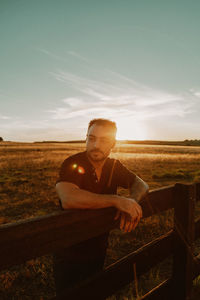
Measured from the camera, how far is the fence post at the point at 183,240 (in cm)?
281

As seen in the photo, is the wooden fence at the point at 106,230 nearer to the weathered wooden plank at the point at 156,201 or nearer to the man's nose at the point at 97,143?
the weathered wooden plank at the point at 156,201

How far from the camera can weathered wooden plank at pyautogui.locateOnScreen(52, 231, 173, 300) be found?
1.95 metres

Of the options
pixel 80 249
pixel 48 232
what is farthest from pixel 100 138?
pixel 48 232

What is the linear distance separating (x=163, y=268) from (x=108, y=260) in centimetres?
124

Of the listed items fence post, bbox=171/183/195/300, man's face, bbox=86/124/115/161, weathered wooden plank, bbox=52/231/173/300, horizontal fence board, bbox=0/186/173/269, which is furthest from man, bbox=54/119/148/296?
fence post, bbox=171/183/195/300

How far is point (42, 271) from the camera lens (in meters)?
4.79

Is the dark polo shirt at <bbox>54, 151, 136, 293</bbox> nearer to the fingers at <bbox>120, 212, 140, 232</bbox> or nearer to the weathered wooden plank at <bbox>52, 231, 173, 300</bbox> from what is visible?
the weathered wooden plank at <bbox>52, 231, 173, 300</bbox>

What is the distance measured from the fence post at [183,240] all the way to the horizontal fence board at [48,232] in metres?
1.03

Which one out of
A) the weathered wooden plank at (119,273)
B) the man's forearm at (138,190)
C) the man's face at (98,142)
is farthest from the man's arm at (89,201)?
the man's face at (98,142)

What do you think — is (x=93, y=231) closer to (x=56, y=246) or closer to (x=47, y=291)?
(x=56, y=246)

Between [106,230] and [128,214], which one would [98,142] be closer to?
[128,214]

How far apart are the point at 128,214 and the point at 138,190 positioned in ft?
1.78

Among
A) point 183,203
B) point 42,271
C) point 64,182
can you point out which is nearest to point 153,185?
point 42,271

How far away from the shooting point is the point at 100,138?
2.80 m
